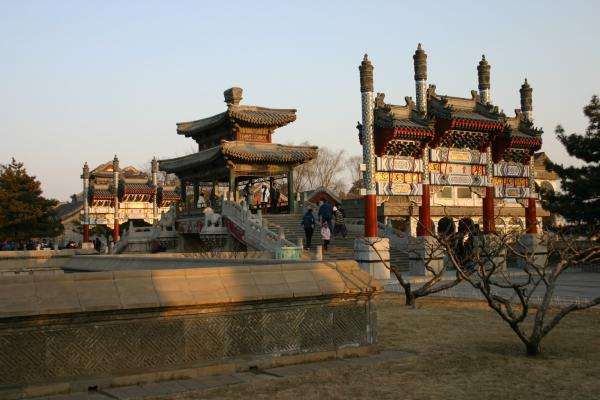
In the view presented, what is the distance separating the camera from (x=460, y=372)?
7.26 metres

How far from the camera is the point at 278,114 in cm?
3672

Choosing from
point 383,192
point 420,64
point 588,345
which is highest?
point 420,64

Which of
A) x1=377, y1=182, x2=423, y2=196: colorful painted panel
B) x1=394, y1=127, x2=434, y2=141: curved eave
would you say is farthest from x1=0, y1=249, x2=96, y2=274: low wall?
x1=394, y1=127, x2=434, y2=141: curved eave

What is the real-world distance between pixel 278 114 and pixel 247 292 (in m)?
30.0

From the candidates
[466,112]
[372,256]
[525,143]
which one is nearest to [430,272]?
[372,256]

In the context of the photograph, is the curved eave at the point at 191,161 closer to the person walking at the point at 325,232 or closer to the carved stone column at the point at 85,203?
the person walking at the point at 325,232

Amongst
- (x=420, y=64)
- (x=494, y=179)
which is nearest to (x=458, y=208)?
(x=494, y=179)

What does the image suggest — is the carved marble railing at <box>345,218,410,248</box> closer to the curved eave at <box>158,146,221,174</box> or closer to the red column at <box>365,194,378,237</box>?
the red column at <box>365,194,378,237</box>

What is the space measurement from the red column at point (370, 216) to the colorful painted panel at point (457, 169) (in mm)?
3672

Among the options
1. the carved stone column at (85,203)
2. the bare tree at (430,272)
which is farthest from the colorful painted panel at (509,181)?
the carved stone column at (85,203)

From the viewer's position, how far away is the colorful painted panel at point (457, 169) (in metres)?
24.4

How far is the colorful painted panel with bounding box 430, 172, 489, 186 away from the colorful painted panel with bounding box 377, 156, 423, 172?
2.73 feet

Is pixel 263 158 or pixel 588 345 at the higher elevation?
pixel 263 158

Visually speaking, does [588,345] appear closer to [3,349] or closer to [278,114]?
[3,349]
